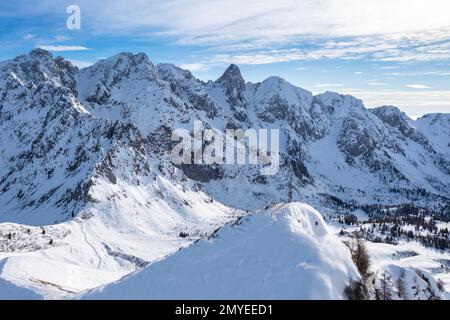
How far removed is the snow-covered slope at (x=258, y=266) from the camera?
3284 centimetres

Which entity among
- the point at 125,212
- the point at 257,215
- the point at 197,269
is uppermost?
the point at 257,215

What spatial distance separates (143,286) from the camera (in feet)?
127

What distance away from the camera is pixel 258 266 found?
35.8 meters

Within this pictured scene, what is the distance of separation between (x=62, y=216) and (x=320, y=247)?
144 meters

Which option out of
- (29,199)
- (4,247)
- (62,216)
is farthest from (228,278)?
(29,199)

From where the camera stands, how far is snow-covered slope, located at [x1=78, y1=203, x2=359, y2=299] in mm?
32844

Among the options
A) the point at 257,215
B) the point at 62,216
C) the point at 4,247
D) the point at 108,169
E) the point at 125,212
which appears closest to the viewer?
the point at 257,215
